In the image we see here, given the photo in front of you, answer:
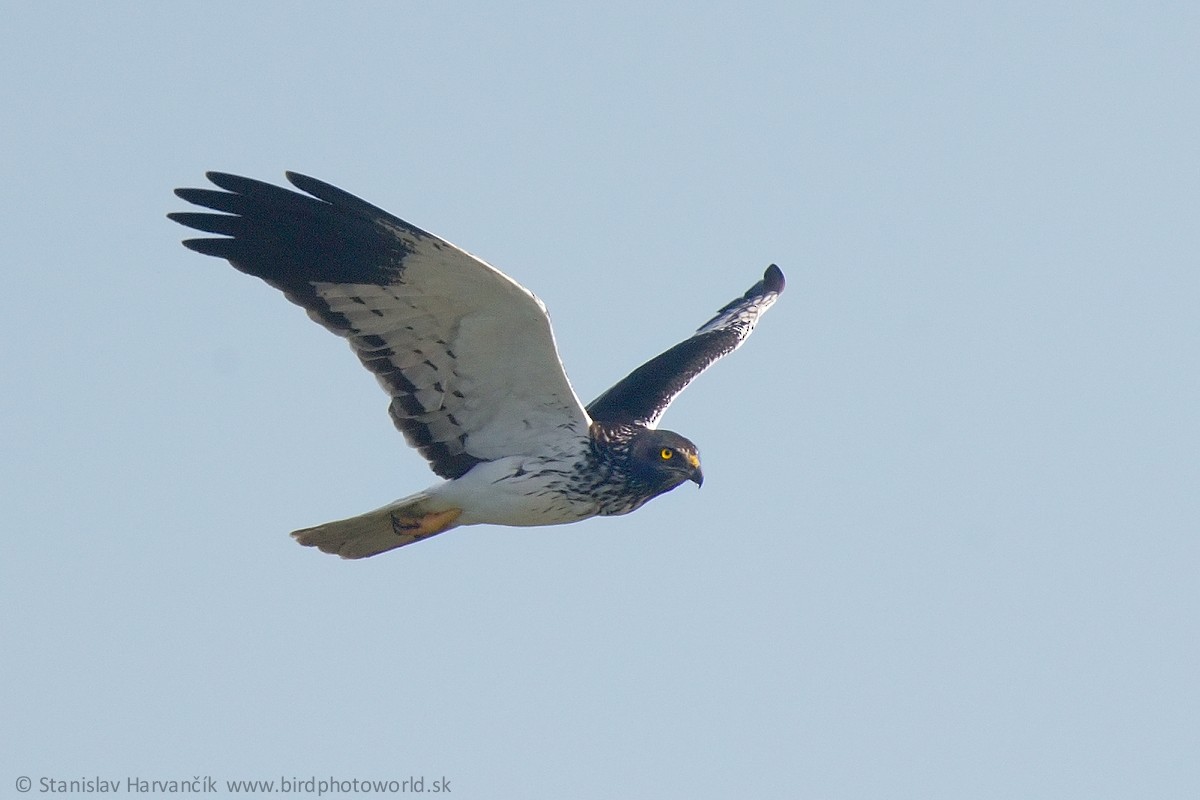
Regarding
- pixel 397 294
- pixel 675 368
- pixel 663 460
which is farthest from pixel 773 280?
pixel 397 294

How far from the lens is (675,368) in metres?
13.7

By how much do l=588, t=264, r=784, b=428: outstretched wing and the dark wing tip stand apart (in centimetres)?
18

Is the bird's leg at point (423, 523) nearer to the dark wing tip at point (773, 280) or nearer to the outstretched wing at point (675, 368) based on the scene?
the outstretched wing at point (675, 368)

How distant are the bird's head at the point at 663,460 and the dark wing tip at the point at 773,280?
16.7 ft

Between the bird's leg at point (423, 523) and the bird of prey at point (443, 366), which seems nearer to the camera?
the bird of prey at point (443, 366)

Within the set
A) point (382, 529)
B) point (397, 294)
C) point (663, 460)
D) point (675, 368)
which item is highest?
point (675, 368)

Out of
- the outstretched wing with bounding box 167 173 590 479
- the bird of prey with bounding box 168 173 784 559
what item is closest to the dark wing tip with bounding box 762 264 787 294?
the bird of prey with bounding box 168 173 784 559

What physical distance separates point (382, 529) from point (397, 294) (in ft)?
6.15

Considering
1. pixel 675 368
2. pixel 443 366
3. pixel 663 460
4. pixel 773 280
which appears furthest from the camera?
pixel 773 280

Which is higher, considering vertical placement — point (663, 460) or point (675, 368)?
point (675, 368)

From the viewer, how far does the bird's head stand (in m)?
11.4

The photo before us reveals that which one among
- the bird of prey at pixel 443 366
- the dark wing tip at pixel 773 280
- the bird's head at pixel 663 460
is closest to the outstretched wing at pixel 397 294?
the bird of prey at pixel 443 366

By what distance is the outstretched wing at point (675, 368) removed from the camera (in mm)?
12798

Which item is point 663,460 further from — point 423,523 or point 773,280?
point 773,280
